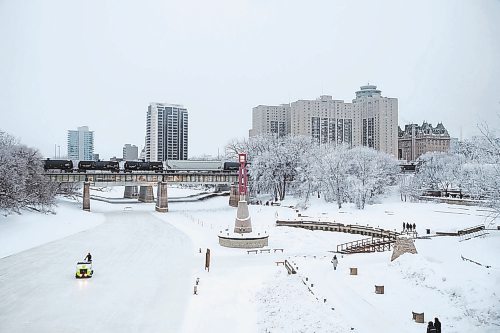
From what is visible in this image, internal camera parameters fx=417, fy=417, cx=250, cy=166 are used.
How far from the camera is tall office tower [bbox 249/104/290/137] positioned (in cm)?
17275

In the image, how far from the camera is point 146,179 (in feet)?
232

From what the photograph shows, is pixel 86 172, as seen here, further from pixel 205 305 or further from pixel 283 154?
pixel 205 305

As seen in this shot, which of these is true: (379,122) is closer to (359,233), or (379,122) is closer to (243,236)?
(359,233)

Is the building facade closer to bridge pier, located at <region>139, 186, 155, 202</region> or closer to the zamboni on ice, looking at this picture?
bridge pier, located at <region>139, 186, 155, 202</region>

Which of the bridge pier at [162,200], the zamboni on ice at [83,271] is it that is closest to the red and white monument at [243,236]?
the zamboni on ice at [83,271]

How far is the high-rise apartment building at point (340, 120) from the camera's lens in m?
160

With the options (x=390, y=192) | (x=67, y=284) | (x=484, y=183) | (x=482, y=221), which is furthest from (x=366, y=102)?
(x=67, y=284)

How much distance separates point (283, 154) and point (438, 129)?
12608 centimetres

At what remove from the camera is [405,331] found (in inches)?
677

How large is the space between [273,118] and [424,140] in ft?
216

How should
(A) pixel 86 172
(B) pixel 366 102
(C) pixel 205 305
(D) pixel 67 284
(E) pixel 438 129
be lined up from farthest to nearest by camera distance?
(E) pixel 438 129, (B) pixel 366 102, (A) pixel 86 172, (D) pixel 67 284, (C) pixel 205 305

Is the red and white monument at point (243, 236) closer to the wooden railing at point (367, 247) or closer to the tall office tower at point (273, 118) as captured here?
the wooden railing at point (367, 247)

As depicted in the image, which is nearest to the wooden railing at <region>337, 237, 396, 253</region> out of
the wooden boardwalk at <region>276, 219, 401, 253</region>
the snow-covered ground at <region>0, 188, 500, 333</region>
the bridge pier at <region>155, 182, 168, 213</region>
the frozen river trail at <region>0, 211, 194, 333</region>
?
the wooden boardwalk at <region>276, 219, 401, 253</region>

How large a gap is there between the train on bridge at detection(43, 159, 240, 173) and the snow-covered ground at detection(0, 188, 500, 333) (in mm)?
27423
